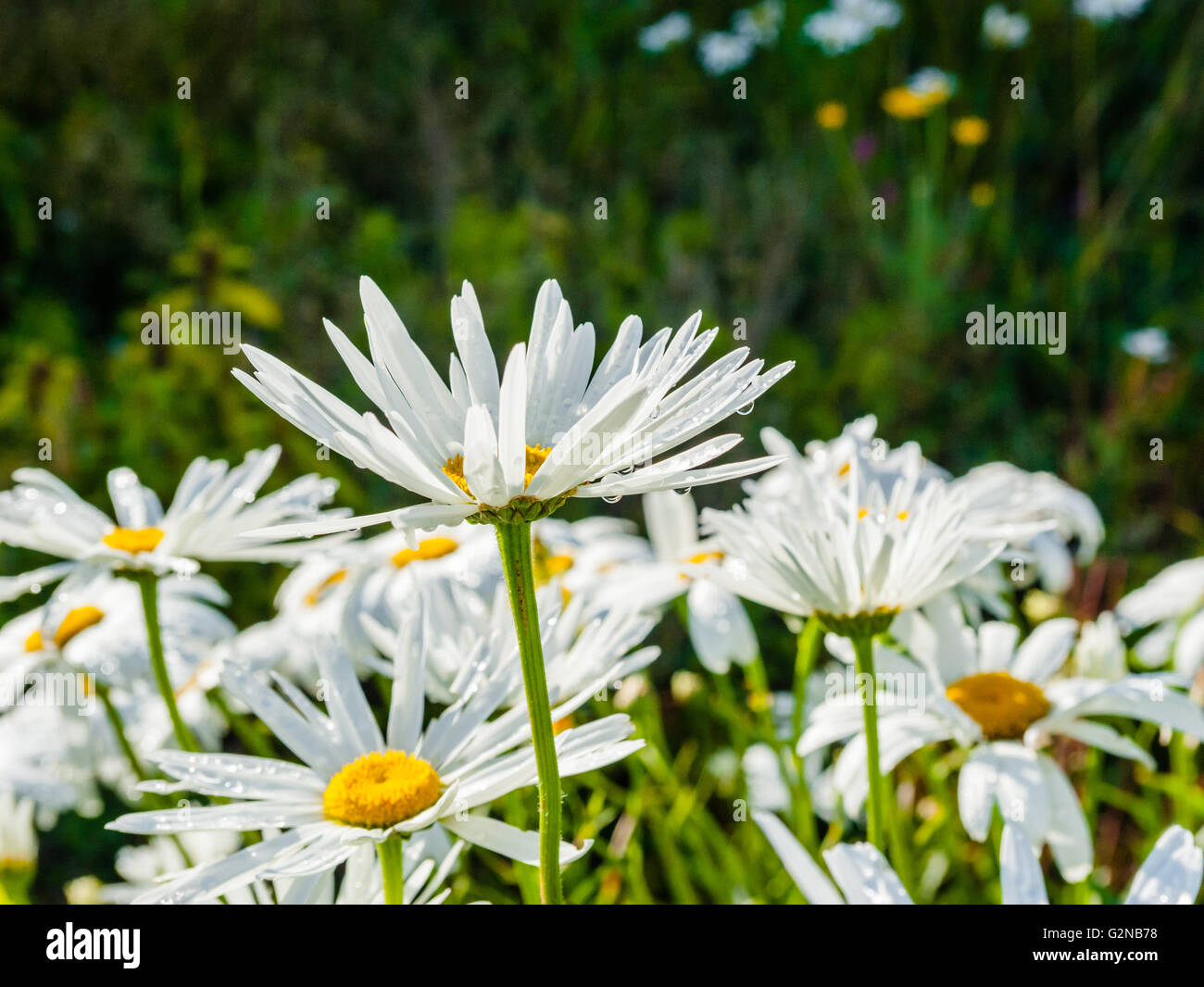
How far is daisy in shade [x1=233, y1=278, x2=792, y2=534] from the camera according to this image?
16.3 inches

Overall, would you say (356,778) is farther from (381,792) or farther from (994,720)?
(994,720)

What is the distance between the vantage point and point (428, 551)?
3.39 feet

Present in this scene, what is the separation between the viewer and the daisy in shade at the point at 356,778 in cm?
47

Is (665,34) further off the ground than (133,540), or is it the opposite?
(665,34)

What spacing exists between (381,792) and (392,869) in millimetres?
34

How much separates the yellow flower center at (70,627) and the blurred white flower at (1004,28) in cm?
232

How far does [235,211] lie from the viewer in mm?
2539

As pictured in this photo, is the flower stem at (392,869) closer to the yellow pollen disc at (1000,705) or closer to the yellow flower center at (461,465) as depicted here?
the yellow flower center at (461,465)

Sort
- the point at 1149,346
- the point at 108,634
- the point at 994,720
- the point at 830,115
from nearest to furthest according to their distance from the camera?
the point at 994,720 → the point at 108,634 → the point at 1149,346 → the point at 830,115

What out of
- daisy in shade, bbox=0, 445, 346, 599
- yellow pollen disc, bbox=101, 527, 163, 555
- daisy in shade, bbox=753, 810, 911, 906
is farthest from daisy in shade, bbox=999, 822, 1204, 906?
yellow pollen disc, bbox=101, 527, 163, 555

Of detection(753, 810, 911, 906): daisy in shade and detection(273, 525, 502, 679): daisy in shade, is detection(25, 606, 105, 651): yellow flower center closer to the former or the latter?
detection(273, 525, 502, 679): daisy in shade

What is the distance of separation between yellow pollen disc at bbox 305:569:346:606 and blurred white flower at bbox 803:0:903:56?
1868mm

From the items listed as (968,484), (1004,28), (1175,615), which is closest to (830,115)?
(1004,28)
